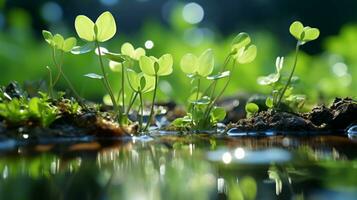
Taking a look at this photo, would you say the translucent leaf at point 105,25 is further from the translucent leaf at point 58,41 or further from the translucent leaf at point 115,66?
the translucent leaf at point 115,66

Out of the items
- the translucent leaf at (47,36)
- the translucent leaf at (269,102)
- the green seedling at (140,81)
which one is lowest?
the translucent leaf at (269,102)

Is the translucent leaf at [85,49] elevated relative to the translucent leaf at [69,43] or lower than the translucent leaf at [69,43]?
lower

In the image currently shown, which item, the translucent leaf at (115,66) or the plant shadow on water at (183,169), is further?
Answer: the translucent leaf at (115,66)

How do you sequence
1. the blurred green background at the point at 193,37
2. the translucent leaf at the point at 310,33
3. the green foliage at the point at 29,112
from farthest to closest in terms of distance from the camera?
1. the blurred green background at the point at 193,37
2. the translucent leaf at the point at 310,33
3. the green foliage at the point at 29,112

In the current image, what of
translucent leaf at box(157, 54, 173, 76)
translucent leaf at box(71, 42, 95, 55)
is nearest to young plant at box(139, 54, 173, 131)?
translucent leaf at box(157, 54, 173, 76)

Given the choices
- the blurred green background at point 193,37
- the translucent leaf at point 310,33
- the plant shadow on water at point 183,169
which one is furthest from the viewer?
the blurred green background at point 193,37

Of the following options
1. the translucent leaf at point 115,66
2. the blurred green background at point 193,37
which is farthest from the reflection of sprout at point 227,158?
the blurred green background at point 193,37

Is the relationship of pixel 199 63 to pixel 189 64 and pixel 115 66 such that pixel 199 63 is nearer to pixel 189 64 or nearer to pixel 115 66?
pixel 189 64
